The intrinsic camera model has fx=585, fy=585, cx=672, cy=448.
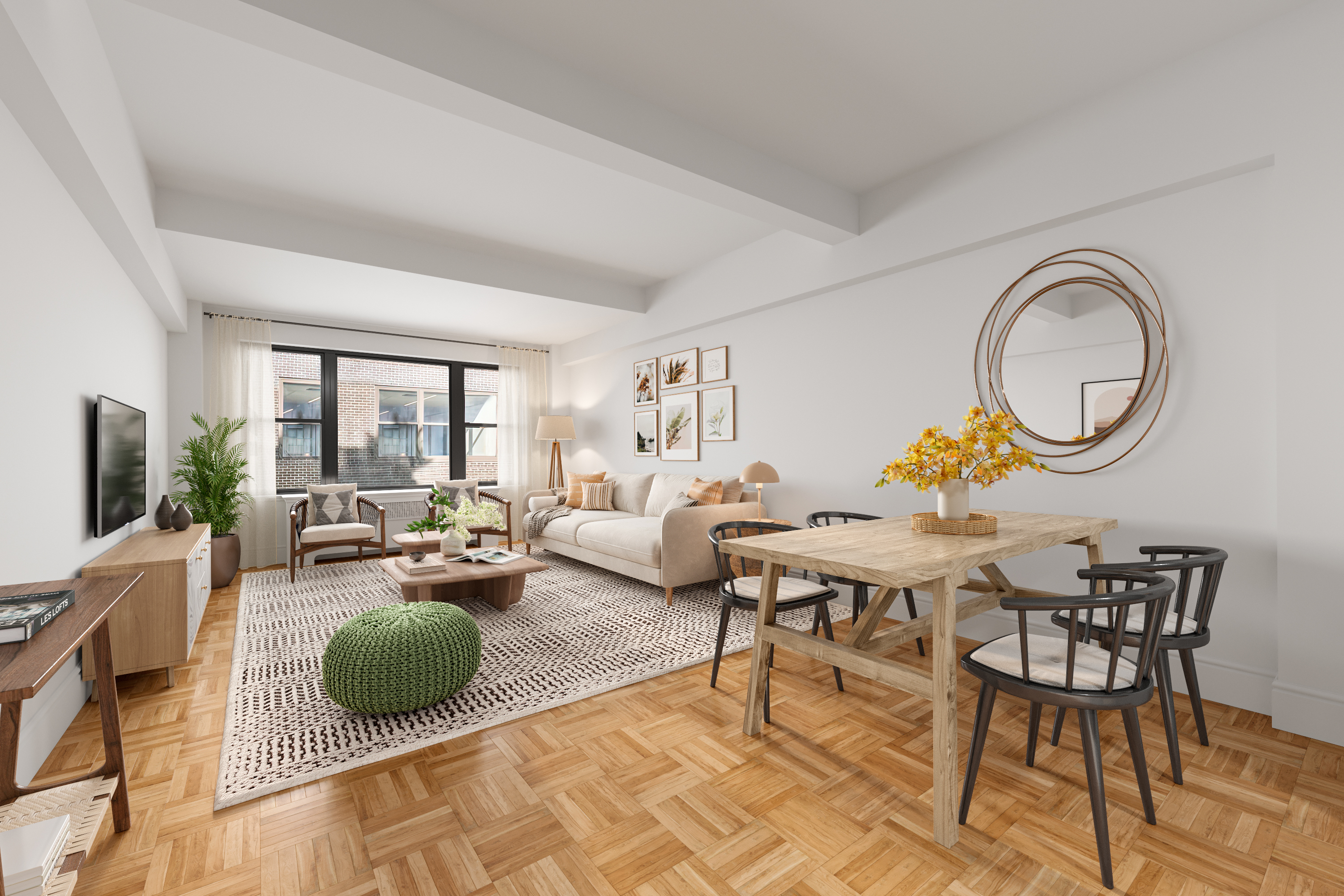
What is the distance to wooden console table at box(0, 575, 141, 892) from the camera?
1273 millimetres

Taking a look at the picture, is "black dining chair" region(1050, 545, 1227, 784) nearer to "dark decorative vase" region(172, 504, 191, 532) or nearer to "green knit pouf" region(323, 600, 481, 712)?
"green knit pouf" region(323, 600, 481, 712)

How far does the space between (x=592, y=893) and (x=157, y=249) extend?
15.4ft

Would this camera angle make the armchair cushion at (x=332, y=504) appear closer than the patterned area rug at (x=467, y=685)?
No

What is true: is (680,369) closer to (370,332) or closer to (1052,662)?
(370,332)

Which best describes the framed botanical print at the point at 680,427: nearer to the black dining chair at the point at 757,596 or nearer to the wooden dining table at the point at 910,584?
the black dining chair at the point at 757,596

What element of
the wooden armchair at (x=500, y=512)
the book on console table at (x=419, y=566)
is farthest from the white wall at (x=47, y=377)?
the wooden armchair at (x=500, y=512)

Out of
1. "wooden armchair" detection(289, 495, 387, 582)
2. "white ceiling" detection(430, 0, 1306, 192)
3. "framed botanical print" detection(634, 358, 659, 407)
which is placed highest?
"white ceiling" detection(430, 0, 1306, 192)

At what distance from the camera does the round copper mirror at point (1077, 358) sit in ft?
9.53

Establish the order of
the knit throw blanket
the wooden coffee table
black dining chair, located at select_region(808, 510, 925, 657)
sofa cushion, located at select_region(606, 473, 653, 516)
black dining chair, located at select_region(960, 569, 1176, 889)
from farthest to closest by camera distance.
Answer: the knit throw blanket → sofa cushion, located at select_region(606, 473, 653, 516) → the wooden coffee table → black dining chair, located at select_region(808, 510, 925, 657) → black dining chair, located at select_region(960, 569, 1176, 889)

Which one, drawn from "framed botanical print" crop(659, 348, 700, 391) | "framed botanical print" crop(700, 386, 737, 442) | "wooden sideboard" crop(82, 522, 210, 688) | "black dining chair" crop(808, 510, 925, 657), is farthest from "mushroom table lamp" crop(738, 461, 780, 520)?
"wooden sideboard" crop(82, 522, 210, 688)

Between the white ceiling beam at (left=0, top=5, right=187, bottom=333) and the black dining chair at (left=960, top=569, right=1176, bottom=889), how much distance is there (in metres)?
3.35

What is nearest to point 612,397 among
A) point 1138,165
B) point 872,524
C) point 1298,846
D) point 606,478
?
point 606,478

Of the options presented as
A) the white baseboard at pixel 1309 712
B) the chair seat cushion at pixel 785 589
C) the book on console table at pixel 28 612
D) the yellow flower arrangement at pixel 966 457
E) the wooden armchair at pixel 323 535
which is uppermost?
the yellow flower arrangement at pixel 966 457

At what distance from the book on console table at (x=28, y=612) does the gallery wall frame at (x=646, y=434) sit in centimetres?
491
